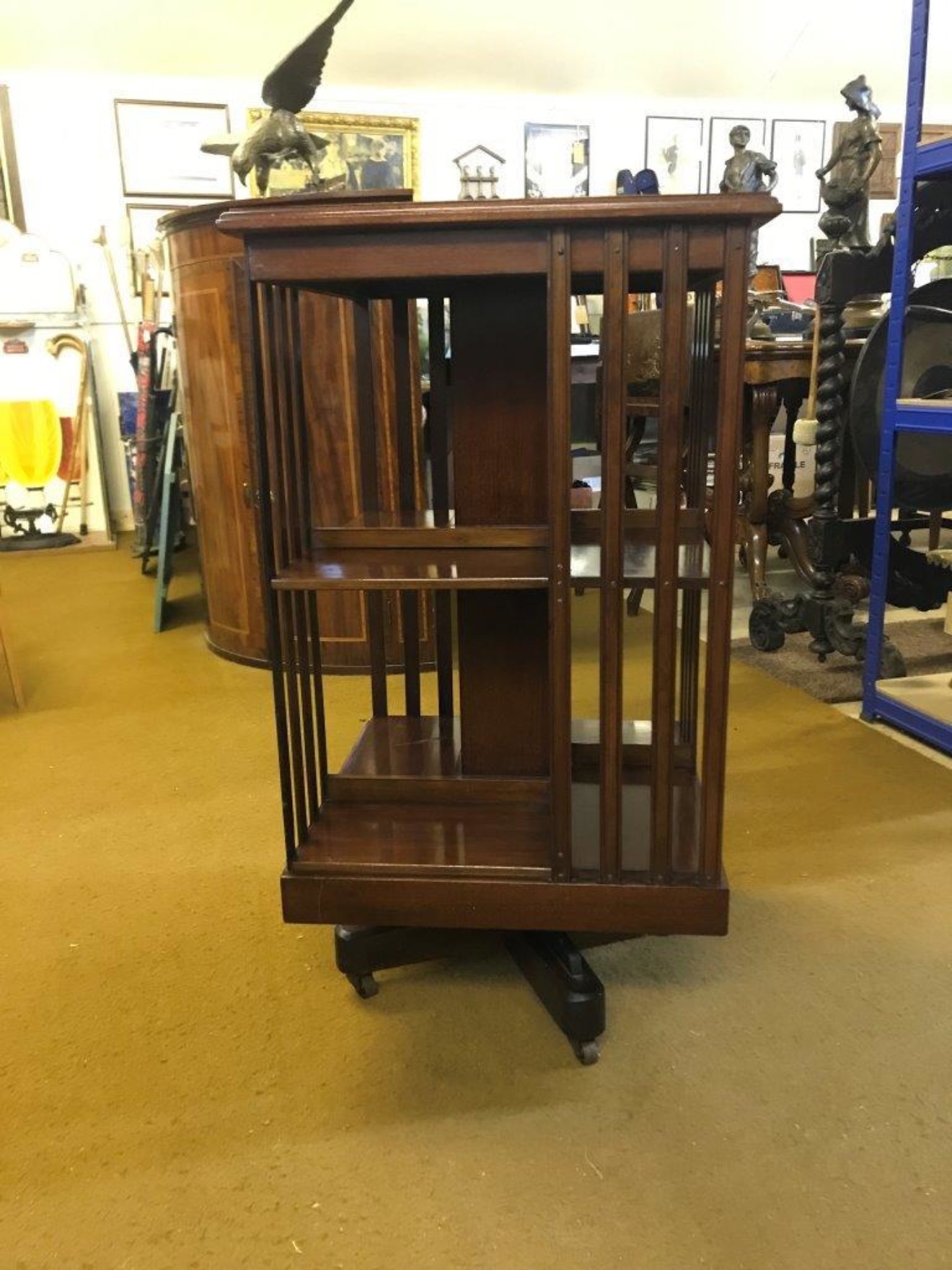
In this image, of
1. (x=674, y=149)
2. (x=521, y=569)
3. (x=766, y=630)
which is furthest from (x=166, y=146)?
(x=521, y=569)

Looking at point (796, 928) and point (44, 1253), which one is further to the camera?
point (796, 928)

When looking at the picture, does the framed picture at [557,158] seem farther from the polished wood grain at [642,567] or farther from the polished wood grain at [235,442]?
the polished wood grain at [642,567]

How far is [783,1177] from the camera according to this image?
1049mm

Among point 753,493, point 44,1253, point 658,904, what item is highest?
point 753,493

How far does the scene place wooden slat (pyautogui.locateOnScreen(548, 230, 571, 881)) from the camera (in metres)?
1.00

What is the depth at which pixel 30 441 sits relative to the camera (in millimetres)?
4871

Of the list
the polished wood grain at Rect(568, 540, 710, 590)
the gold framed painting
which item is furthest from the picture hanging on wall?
the polished wood grain at Rect(568, 540, 710, 590)

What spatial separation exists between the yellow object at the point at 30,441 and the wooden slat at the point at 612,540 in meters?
4.53

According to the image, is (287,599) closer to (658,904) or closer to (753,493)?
(658,904)

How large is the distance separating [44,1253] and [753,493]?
9.80 feet

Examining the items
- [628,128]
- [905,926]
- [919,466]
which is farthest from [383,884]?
[628,128]

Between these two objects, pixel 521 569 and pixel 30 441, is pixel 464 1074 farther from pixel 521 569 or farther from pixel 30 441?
pixel 30 441

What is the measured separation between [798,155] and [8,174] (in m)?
4.44

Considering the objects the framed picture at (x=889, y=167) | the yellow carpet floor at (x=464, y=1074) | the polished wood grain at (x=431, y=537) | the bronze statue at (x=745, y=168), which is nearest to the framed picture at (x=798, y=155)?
the framed picture at (x=889, y=167)
